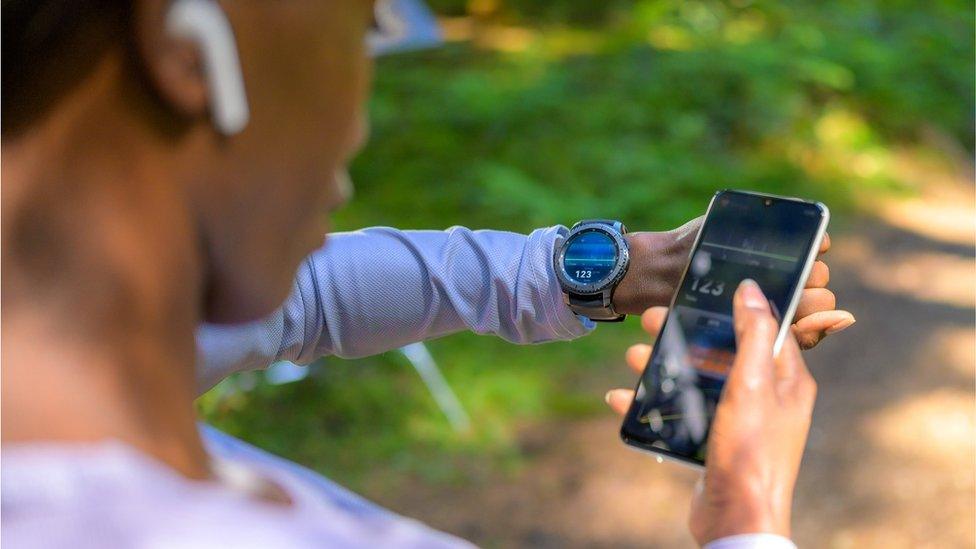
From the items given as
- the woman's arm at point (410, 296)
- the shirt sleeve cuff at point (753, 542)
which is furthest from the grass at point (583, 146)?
the shirt sleeve cuff at point (753, 542)

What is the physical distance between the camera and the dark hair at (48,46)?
0.69m

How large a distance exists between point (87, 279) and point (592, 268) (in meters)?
0.81

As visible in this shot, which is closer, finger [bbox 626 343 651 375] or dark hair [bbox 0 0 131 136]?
dark hair [bbox 0 0 131 136]

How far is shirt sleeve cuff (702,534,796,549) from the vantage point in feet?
2.62

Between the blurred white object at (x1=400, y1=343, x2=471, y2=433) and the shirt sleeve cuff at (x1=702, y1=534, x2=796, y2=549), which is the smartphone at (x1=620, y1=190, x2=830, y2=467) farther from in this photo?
the blurred white object at (x1=400, y1=343, x2=471, y2=433)

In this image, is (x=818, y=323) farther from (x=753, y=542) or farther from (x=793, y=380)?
(x=753, y=542)

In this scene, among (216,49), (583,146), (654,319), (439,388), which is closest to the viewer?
(216,49)

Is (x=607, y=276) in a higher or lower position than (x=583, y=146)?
higher

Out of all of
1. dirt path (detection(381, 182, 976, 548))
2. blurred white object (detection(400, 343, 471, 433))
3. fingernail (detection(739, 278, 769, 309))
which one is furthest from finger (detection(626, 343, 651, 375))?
blurred white object (detection(400, 343, 471, 433))

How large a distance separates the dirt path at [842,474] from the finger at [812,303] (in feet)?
8.11

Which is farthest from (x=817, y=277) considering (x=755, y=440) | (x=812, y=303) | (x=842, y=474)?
(x=842, y=474)

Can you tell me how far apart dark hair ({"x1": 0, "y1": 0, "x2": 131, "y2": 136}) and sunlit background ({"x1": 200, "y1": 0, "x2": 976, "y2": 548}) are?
3.10 m

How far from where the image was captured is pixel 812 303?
1244 millimetres

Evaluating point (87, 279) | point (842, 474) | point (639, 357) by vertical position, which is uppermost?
point (87, 279)
